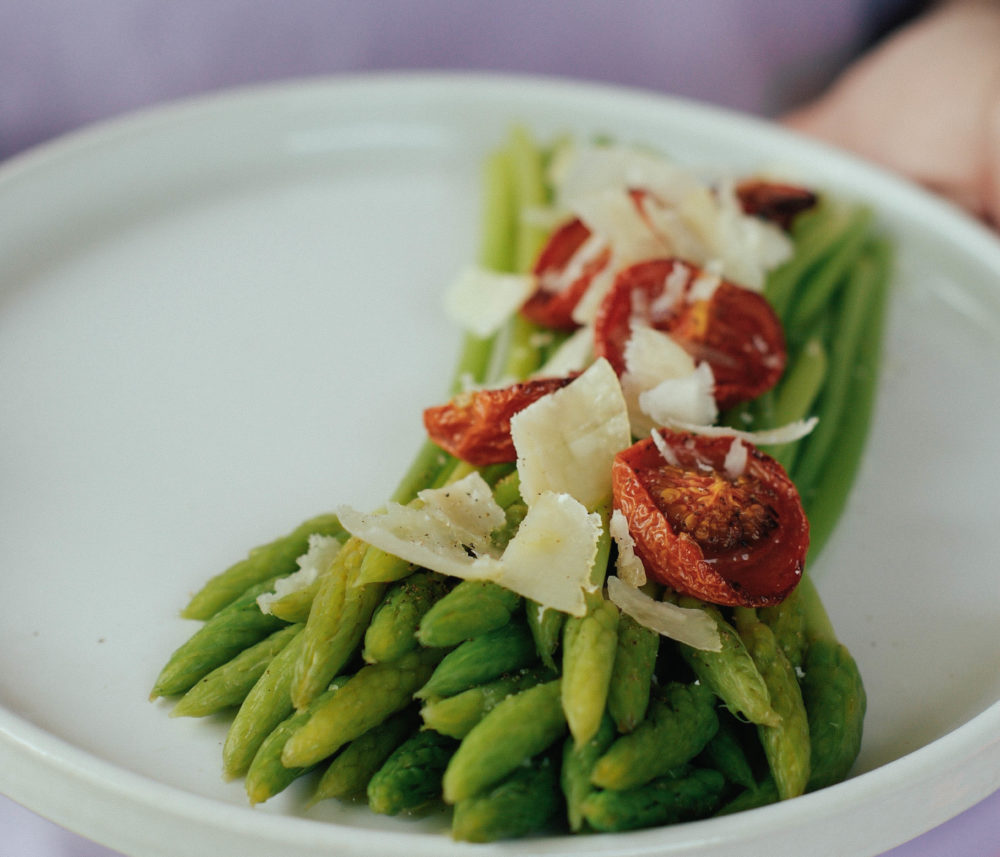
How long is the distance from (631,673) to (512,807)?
0.24 metres

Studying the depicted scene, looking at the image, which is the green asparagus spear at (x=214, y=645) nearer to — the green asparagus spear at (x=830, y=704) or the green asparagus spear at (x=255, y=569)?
the green asparagus spear at (x=255, y=569)

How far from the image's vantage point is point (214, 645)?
157cm

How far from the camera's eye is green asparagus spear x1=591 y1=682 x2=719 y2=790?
130 cm

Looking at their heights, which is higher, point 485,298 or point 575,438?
point 575,438

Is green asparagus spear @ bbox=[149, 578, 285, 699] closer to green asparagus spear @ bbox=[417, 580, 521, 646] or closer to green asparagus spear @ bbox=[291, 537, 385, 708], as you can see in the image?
green asparagus spear @ bbox=[291, 537, 385, 708]

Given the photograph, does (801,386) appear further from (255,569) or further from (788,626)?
(255,569)

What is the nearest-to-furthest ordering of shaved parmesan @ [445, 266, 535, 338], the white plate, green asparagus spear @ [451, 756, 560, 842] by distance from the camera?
green asparagus spear @ [451, 756, 560, 842], the white plate, shaved parmesan @ [445, 266, 535, 338]

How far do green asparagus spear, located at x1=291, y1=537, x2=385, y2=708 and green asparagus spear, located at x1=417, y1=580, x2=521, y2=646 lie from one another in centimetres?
10

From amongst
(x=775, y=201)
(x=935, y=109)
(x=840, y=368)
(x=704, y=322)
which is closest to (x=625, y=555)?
(x=704, y=322)

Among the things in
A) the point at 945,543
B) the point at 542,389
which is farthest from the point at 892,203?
the point at 542,389

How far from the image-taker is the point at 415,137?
10.9 feet

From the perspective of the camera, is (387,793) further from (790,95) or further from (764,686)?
(790,95)

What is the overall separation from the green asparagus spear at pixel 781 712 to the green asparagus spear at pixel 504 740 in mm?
295

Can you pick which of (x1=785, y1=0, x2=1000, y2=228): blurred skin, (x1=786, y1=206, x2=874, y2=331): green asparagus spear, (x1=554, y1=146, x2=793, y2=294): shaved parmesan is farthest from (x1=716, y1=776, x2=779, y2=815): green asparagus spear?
(x1=785, y1=0, x2=1000, y2=228): blurred skin
